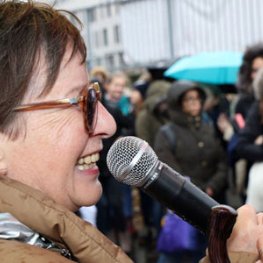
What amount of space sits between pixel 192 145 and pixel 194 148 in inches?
1.1

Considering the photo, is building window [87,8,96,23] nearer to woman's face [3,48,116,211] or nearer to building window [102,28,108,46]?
building window [102,28,108,46]

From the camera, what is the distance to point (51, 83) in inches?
55.9

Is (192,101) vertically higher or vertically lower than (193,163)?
higher

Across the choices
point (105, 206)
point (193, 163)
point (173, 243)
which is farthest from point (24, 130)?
point (105, 206)

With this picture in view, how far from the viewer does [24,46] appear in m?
1.38

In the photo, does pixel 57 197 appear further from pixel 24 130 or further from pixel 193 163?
pixel 193 163

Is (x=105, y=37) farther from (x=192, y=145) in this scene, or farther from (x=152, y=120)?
(x=192, y=145)

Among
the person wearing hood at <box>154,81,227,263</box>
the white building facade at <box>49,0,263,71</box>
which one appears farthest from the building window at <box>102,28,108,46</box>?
the person wearing hood at <box>154,81,227,263</box>

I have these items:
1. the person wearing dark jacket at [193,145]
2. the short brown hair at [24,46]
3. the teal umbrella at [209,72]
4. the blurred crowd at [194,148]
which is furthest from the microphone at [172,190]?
the teal umbrella at [209,72]

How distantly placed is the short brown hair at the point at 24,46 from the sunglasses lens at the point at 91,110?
0.11 metres

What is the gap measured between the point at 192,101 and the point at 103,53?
7199 millimetres

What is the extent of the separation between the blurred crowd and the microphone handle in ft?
6.85

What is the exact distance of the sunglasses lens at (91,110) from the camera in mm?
1498

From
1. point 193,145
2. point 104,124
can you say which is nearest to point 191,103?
point 193,145
